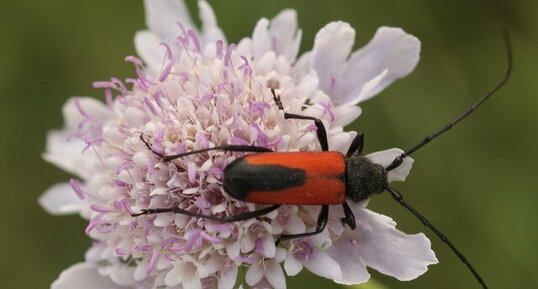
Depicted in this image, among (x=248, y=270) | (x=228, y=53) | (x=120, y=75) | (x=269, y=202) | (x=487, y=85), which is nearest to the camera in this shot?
(x=269, y=202)

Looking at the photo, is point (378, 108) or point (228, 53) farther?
point (378, 108)

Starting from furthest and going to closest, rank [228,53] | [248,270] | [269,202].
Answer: [228,53]
[248,270]
[269,202]

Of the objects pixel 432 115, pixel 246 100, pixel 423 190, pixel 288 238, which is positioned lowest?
pixel 423 190

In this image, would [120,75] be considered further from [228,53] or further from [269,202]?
[269,202]

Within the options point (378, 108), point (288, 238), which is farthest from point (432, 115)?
point (288, 238)

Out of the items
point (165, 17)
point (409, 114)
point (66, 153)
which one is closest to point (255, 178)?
point (165, 17)

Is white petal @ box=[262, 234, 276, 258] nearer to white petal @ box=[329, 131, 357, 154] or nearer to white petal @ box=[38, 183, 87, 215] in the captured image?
white petal @ box=[329, 131, 357, 154]

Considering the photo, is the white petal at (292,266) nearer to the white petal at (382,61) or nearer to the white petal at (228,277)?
the white petal at (228,277)
